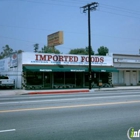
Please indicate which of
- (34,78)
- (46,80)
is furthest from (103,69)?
(34,78)

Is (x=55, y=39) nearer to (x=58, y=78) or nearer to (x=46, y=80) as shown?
(x=58, y=78)

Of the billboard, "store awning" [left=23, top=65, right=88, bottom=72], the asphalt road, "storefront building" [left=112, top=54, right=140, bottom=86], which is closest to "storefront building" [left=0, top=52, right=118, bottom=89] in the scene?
"store awning" [left=23, top=65, right=88, bottom=72]

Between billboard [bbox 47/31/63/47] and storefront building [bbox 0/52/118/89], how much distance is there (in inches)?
87.5

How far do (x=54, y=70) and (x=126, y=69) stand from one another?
1292cm

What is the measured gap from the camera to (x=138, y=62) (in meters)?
37.9

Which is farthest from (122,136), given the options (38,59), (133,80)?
(133,80)

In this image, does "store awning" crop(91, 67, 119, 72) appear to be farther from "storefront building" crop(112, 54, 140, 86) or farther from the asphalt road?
the asphalt road

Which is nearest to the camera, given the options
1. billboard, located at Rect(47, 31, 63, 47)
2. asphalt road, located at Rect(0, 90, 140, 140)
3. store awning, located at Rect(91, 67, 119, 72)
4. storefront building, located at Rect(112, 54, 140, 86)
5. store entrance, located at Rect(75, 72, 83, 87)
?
asphalt road, located at Rect(0, 90, 140, 140)

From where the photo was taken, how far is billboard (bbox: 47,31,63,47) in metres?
32.1

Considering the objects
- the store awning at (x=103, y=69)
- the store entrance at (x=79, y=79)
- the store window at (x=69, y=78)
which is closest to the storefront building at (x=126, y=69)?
the store awning at (x=103, y=69)

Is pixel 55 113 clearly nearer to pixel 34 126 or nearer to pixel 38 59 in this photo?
pixel 34 126

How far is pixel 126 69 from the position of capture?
36.6 metres

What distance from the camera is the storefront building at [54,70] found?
29.0 meters

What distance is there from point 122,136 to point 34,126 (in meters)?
2.80
